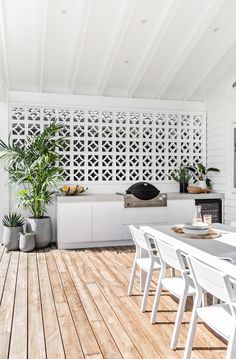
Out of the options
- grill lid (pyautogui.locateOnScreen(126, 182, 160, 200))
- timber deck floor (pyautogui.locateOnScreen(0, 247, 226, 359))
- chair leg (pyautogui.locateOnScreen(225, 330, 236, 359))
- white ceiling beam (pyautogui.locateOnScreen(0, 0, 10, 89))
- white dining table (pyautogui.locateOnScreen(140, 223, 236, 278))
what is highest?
white ceiling beam (pyautogui.locateOnScreen(0, 0, 10, 89))

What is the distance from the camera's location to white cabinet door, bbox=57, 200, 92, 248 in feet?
19.2

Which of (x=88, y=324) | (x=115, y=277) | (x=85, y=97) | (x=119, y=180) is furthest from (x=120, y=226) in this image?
(x=88, y=324)

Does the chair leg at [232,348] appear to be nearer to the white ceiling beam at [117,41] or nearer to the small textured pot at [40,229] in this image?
the white ceiling beam at [117,41]

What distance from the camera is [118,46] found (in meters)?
5.29

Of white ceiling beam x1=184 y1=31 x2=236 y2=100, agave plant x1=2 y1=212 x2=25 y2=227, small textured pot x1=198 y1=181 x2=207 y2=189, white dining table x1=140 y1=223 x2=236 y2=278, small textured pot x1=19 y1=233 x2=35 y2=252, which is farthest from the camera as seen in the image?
small textured pot x1=198 y1=181 x2=207 y2=189

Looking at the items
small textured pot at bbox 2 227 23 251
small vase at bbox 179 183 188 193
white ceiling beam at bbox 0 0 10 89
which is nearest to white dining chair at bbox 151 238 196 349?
small textured pot at bbox 2 227 23 251

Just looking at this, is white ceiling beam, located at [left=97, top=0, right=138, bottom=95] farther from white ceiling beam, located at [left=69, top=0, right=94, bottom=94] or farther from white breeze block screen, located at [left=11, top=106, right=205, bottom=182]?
white breeze block screen, located at [left=11, top=106, right=205, bottom=182]

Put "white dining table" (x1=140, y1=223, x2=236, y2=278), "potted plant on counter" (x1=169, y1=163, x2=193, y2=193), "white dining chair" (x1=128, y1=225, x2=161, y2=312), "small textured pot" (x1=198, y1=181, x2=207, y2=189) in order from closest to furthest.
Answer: "white dining table" (x1=140, y1=223, x2=236, y2=278) → "white dining chair" (x1=128, y1=225, x2=161, y2=312) → "small textured pot" (x1=198, y1=181, x2=207, y2=189) → "potted plant on counter" (x1=169, y1=163, x2=193, y2=193)

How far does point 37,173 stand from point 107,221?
1.44 meters

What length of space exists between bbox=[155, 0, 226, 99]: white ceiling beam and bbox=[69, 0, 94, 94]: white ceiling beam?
1.54 meters

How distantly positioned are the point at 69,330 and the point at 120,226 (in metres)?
3.27

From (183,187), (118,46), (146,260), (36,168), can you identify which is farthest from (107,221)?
(118,46)

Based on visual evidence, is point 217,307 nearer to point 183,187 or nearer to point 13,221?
point 13,221

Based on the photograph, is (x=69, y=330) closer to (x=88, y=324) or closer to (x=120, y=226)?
(x=88, y=324)
